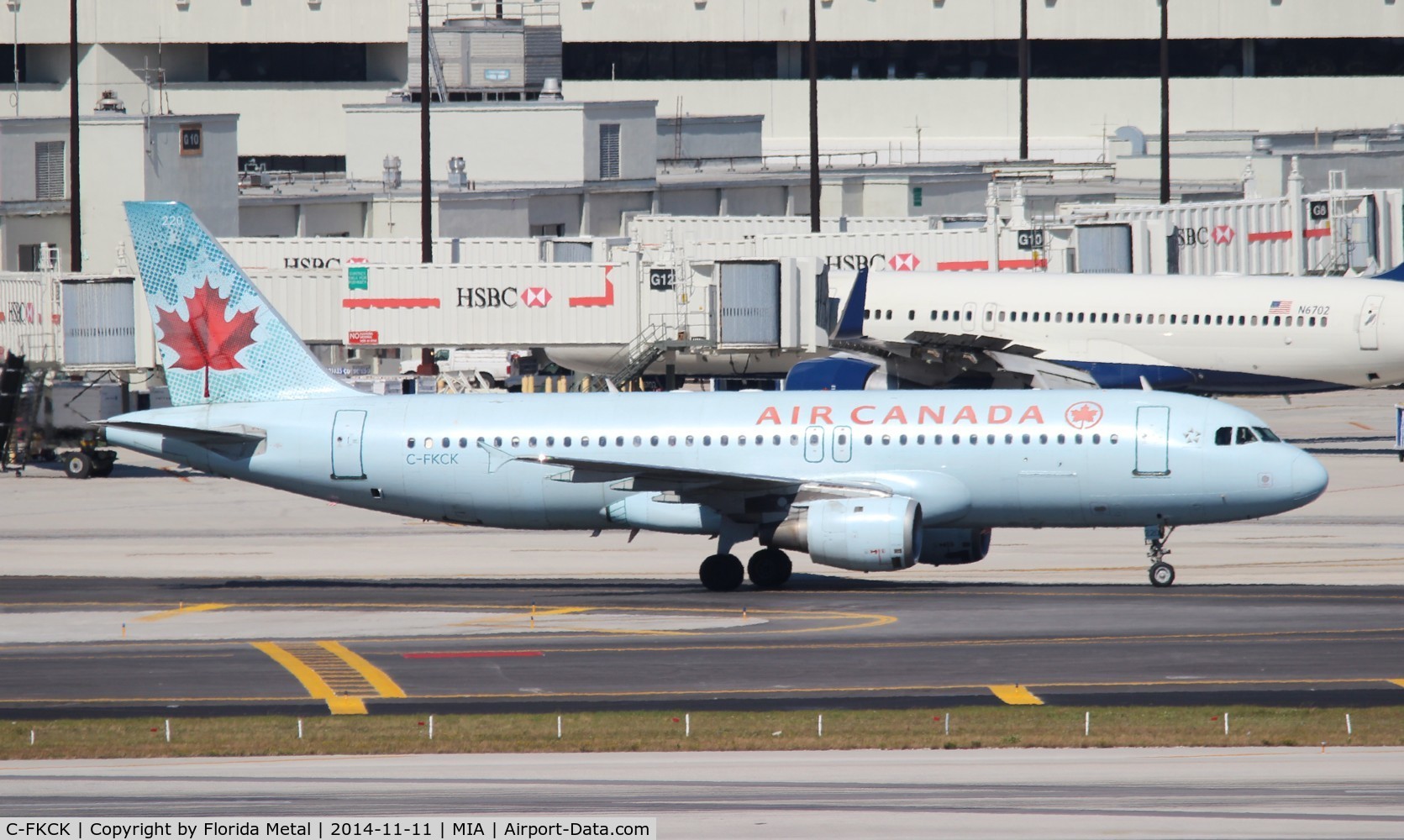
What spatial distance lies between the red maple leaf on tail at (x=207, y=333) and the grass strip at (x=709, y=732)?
47.1ft

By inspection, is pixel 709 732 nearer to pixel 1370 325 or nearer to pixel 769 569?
pixel 769 569

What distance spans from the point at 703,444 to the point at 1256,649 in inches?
486

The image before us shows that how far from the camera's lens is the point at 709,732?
2459 centimetres

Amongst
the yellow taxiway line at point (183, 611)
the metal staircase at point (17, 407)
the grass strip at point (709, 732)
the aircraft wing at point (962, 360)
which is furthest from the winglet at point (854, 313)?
the grass strip at point (709, 732)

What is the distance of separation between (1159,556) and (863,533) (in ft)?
21.3

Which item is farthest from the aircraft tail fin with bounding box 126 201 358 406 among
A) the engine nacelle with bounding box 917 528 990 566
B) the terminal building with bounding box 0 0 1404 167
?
the terminal building with bounding box 0 0 1404 167

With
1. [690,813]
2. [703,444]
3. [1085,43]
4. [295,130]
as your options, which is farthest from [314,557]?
[1085,43]

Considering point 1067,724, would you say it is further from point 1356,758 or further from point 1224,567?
point 1224,567

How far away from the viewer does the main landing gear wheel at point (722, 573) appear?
122ft

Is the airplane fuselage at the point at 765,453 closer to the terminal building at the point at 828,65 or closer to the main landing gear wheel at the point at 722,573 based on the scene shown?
the main landing gear wheel at the point at 722,573

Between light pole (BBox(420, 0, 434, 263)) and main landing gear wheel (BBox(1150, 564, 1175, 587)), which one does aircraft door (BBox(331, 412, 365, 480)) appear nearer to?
main landing gear wheel (BBox(1150, 564, 1175, 587))

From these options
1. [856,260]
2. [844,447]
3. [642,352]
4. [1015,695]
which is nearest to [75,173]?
[642,352]

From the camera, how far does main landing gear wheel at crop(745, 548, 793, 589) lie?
37.4 metres

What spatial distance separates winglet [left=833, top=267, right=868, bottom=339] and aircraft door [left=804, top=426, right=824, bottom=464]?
1946 centimetres
